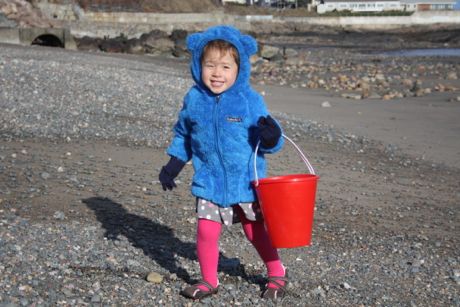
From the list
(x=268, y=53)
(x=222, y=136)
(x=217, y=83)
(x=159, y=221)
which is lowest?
(x=268, y=53)

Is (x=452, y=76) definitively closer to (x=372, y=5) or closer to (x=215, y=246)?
(x=215, y=246)

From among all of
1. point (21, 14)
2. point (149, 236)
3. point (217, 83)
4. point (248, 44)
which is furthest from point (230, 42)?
point (21, 14)

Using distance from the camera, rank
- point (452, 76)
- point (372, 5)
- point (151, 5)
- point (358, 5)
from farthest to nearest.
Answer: point (372, 5) → point (358, 5) → point (151, 5) → point (452, 76)

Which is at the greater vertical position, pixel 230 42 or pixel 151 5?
pixel 230 42

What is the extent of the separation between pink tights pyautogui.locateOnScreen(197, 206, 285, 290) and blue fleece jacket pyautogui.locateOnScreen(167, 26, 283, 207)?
14 centimetres

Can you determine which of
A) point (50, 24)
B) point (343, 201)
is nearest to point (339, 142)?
point (343, 201)

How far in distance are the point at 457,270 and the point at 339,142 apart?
197 inches

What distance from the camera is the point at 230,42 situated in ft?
12.9

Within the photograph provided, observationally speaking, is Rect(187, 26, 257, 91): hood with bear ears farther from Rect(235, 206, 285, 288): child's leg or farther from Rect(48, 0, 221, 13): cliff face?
Rect(48, 0, 221, 13): cliff face

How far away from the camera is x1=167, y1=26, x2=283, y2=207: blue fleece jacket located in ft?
13.0

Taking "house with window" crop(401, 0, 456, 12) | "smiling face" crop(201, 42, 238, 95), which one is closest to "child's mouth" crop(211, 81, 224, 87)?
"smiling face" crop(201, 42, 238, 95)

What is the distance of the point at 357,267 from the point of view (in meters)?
4.72

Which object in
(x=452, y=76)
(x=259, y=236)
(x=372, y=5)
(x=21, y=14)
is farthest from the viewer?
(x=372, y=5)

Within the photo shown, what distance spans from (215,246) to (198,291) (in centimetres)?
23
